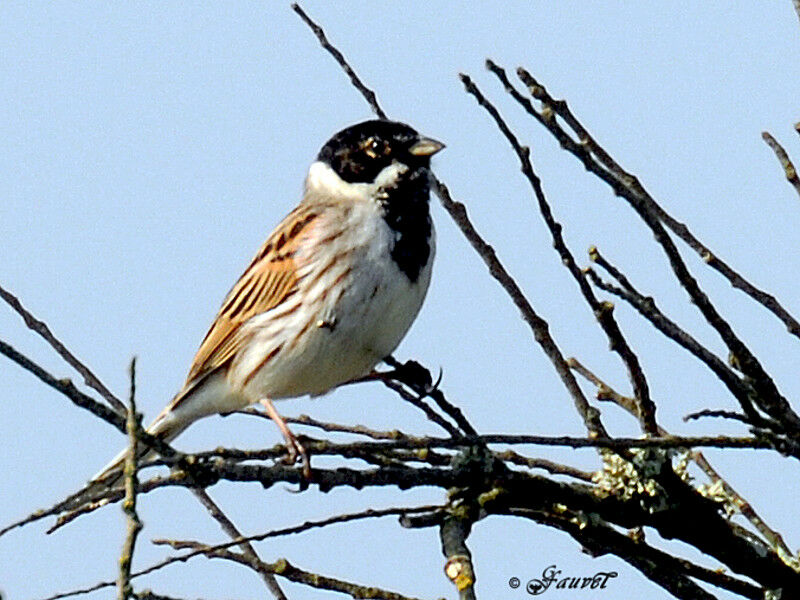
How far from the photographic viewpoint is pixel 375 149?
6.02 metres

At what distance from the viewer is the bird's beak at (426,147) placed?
582 centimetres

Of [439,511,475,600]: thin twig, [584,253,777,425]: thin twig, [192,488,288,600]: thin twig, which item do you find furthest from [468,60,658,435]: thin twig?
[192,488,288,600]: thin twig

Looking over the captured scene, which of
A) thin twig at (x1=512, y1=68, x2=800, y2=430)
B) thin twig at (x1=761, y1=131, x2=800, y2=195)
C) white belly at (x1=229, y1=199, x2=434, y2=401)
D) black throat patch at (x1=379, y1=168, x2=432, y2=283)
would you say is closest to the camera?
thin twig at (x1=512, y1=68, x2=800, y2=430)

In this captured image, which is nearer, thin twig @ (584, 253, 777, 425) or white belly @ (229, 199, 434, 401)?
thin twig @ (584, 253, 777, 425)

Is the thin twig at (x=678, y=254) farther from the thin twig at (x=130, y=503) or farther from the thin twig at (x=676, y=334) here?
the thin twig at (x=130, y=503)

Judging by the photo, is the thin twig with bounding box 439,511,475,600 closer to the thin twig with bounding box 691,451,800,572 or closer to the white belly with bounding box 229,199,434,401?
the thin twig with bounding box 691,451,800,572

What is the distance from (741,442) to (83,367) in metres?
1.69

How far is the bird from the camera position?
5.38 m

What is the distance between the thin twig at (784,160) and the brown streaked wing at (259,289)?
246cm

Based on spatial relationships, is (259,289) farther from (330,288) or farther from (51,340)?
(51,340)

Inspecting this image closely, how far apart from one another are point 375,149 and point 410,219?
18.8 inches

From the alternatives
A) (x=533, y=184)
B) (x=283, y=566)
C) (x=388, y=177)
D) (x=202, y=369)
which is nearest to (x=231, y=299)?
(x=202, y=369)

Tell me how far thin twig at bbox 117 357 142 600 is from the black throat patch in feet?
9.49

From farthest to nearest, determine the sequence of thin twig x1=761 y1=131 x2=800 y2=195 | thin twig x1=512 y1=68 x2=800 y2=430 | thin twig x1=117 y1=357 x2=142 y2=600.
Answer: thin twig x1=761 y1=131 x2=800 y2=195 < thin twig x1=512 y1=68 x2=800 y2=430 < thin twig x1=117 y1=357 x2=142 y2=600
